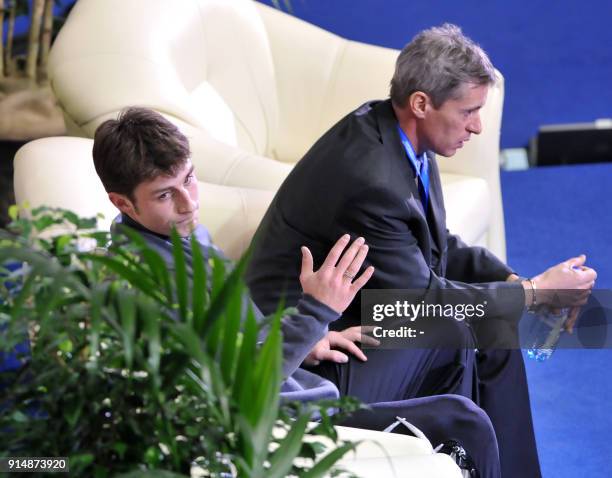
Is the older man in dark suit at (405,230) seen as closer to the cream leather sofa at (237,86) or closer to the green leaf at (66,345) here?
the cream leather sofa at (237,86)

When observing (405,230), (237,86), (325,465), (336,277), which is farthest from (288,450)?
(237,86)

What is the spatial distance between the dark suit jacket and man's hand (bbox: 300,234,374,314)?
183 mm

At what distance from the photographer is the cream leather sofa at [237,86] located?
2.65 m

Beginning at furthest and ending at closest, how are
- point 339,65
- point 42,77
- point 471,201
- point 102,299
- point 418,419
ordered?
point 42,77
point 339,65
point 471,201
point 418,419
point 102,299

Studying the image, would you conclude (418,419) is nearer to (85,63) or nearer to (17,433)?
(17,433)

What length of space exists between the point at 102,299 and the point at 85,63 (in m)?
1.73

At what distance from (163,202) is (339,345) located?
447 millimetres

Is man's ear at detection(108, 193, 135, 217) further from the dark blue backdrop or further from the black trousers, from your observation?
the dark blue backdrop

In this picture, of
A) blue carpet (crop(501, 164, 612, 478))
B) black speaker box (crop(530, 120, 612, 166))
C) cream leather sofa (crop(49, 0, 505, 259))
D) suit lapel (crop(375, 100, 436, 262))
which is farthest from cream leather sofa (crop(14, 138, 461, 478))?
black speaker box (crop(530, 120, 612, 166))

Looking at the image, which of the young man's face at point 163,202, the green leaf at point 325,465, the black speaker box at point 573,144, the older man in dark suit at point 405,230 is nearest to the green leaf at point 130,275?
the green leaf at point 325,465

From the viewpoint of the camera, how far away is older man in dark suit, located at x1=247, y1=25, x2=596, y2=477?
214 cm

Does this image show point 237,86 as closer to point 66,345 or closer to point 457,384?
point 457,384

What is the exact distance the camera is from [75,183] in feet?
7.29

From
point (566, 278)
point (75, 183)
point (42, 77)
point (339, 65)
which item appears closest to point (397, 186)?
point (566, 278)
